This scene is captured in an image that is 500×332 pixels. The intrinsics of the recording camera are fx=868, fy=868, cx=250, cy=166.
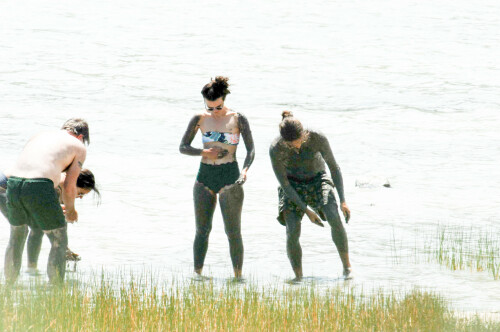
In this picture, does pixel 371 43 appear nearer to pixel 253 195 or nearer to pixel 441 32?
pixel 441 32

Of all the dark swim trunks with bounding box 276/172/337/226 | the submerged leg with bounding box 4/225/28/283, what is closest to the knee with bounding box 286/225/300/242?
the dark swim trunks with bounding box 276/172/337/226

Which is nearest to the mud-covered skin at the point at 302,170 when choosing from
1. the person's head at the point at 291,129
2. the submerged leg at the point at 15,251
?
the person's head at the point at 291,129

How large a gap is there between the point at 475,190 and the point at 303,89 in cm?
1335

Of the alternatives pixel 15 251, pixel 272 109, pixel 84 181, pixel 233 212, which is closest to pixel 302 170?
pixel 233 212

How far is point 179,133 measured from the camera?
73.4ft

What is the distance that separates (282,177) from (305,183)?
0.93 feet

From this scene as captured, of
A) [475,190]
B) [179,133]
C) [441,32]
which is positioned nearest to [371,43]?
[441,32]

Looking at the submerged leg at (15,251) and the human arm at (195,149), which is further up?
the human arm at (195,149)

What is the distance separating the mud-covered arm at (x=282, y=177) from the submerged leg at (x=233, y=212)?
0.36 m

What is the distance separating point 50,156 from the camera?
21.2ft

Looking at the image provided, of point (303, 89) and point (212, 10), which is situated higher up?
point (212, 10)

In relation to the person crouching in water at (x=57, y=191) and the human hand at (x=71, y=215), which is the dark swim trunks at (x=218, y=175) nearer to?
the person crouching in water at (x=57, y=191)

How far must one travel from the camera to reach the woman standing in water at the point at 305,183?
7609 millimetres

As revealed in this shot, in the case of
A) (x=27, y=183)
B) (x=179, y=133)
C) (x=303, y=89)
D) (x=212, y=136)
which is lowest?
(x=27, y=183)
